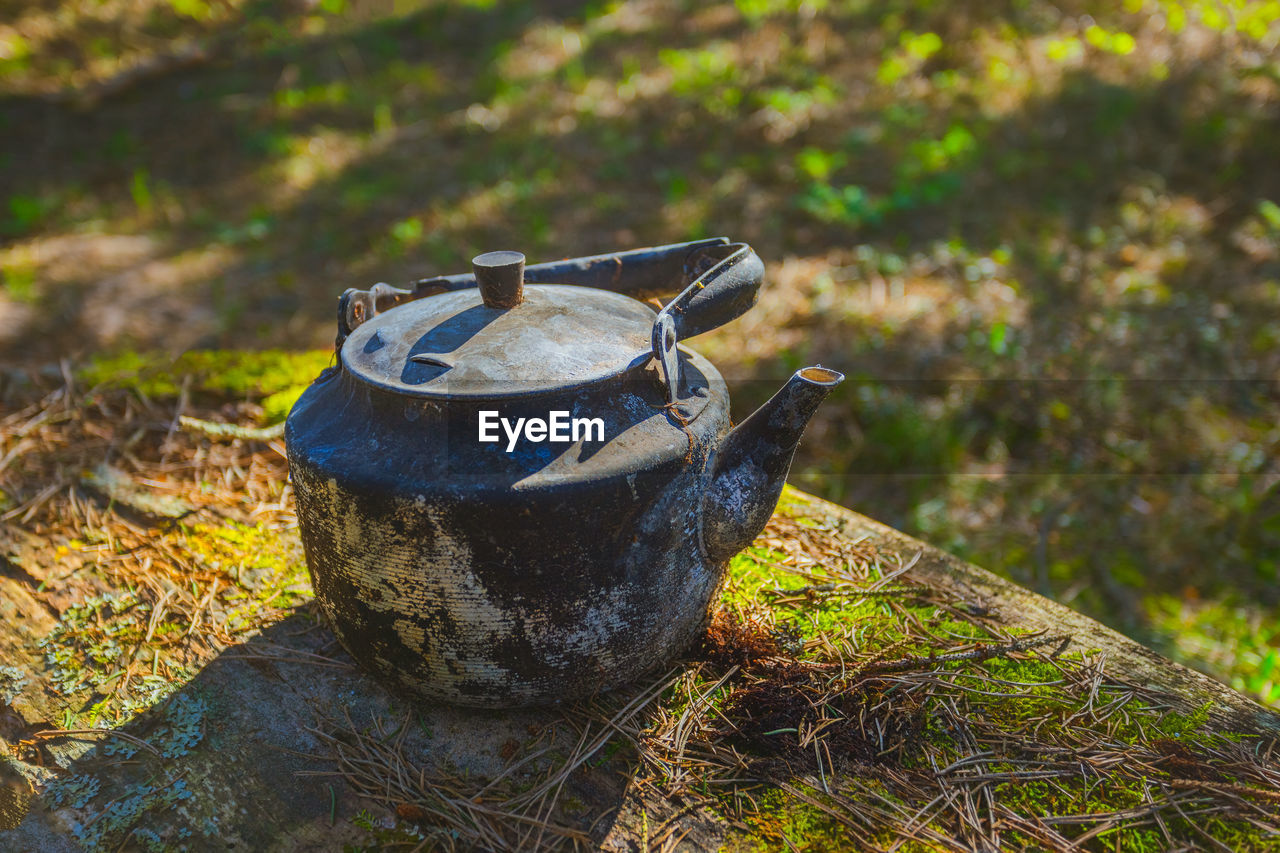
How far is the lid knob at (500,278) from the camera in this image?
1.60m

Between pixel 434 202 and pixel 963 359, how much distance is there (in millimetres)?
4026

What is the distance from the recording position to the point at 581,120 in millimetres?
6465

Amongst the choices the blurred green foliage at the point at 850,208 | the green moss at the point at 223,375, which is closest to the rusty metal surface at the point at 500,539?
the green moss at the point at 223,375

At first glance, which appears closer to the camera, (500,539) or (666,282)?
(500,539)

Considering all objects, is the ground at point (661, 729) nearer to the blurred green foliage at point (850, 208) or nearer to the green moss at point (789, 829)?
the green moss at point (789, 829)

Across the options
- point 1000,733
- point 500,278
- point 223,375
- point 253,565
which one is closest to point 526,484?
point 500,278

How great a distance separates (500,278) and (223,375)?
6.27 feet

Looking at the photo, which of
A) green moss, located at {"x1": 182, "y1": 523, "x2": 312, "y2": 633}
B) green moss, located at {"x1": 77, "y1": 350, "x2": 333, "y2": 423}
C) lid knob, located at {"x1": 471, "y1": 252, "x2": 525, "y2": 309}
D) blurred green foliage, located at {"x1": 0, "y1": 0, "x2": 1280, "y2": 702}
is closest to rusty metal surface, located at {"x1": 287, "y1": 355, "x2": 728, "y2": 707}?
lid knob, located at {"x1": 471, "y1": 252, "x2": 525, "y2": 309}

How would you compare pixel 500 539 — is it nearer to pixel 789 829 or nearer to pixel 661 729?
pixel 661 729

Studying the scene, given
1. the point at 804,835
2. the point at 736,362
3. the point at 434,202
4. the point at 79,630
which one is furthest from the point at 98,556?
the point at 434,202

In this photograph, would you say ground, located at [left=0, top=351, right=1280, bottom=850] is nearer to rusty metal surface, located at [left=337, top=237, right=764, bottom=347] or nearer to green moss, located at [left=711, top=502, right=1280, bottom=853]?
green moss, located at [left=711, top=502, right=1280, bottom=853]

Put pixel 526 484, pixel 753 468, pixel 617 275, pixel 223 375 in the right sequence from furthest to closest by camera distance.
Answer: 1. pixel 223 375
2. pixel 617 275
3. pixel 753 468
4. pixel 526 484

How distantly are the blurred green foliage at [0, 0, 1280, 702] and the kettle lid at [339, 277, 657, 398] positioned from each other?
81.7 inches

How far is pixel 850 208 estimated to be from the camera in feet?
16.3
